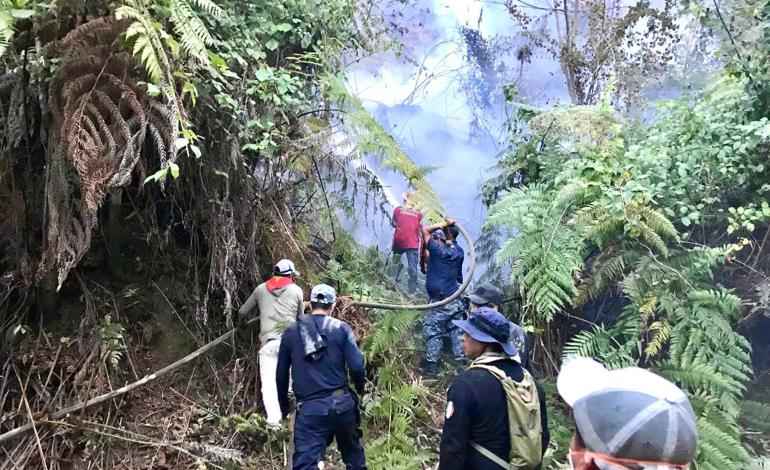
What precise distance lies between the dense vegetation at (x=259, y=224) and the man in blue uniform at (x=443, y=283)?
0.87ft

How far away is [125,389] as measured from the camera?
427cm

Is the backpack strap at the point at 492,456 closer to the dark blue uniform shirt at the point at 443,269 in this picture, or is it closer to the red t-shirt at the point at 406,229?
the dark blue uniform shirt at the point at 443,269

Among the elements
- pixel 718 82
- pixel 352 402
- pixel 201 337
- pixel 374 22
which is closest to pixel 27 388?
pixel 201 337

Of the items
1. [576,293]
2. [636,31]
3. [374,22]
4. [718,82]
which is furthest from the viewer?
[636,31]

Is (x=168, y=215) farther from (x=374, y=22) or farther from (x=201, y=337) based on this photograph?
(x=374, y=22)

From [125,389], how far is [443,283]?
10.00 feet

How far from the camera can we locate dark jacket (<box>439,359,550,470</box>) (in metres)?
2.50

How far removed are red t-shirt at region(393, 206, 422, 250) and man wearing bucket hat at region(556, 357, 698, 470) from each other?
5.79 m

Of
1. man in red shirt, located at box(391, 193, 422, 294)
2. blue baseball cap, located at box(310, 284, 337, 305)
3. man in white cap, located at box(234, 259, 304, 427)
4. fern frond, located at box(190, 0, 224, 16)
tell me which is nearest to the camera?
fern frond, located at box(190, 0, 224, 16)

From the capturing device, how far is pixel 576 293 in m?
4.81

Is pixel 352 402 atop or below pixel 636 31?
below

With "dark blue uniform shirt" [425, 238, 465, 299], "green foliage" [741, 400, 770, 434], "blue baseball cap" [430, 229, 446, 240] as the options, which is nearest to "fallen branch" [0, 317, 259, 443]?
"dark blue uniform shirt" [425, 238, 465, 299]

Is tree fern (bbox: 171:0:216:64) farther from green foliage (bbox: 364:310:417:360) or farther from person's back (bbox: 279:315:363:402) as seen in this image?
green foliage (bbox: 364:310:417:360)

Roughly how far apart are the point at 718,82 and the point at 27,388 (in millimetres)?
7214
